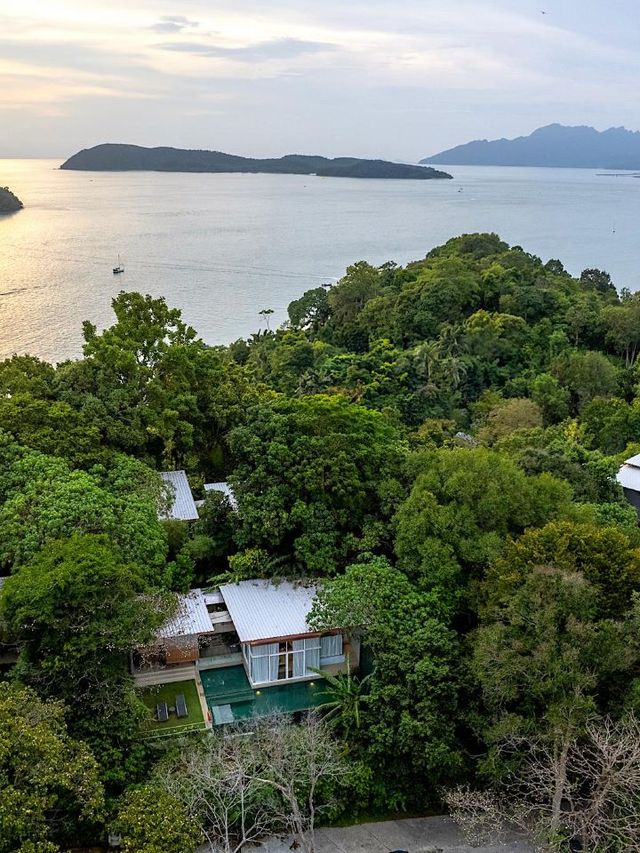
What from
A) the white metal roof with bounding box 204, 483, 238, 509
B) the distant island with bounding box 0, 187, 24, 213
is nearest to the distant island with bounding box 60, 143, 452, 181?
the distant island with bounding box 0, 187, 24, 213

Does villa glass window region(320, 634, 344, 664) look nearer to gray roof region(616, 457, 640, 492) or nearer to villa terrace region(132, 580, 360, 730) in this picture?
villa terrace region(132, 580, 360, 730)

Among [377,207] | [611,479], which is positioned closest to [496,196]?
[377,207]

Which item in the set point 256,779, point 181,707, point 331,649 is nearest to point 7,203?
point 331,649

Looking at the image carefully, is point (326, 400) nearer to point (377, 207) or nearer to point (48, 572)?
point (48, 572)

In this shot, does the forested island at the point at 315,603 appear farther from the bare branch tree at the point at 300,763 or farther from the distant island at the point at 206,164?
the distant island at the point at 206,164

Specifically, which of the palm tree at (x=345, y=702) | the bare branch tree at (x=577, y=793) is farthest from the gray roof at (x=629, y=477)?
the palm tree at (x=345, y=702)

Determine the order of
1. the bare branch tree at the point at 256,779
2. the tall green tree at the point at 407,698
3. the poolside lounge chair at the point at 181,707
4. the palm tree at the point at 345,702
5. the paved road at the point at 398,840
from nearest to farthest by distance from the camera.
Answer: the bare branch tree at the point at 256,779, the paved road at the point at 398,840, the tall green tree at the point at 407,698, the palm tree at the point at 345,702, the poolside lounge chair at the point at 181,707
